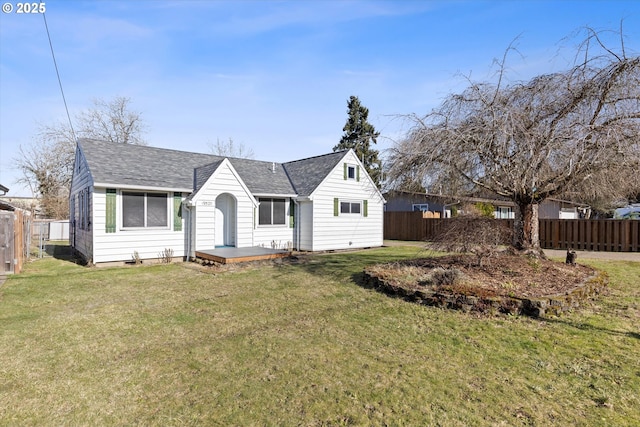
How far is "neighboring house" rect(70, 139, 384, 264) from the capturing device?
39.4 feet

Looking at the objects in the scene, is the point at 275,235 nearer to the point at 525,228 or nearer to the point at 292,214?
the point at 292,214

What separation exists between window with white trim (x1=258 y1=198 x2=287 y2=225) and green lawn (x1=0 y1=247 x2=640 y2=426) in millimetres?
8362

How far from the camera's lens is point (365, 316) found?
19.9ft

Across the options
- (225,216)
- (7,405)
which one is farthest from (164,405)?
(225,216)

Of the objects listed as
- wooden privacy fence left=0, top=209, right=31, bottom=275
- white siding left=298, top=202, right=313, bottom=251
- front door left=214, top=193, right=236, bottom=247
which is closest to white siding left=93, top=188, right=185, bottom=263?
front door left=214, top=193, right=236, bottom=247

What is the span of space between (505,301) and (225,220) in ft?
39.1

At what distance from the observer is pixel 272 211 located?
52.3 ft

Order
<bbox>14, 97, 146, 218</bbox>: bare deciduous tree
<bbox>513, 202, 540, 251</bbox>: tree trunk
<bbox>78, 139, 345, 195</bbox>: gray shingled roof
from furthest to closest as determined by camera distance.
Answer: <bbox>14, 97, 146, 218</bbox>: bare deciduous tree → <bbox>78, 139, 345, 195</bbox>: gray shingled roof → <bbox>513, 202, 540, 251</bbox>: tree trunk

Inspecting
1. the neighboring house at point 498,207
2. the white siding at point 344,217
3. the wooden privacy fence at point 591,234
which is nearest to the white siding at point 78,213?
the white siding at point 344,217

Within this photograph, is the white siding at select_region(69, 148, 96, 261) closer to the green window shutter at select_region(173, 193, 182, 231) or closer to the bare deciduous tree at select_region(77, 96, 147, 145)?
the green window shutter at select_region(173, 193, 182, 231)

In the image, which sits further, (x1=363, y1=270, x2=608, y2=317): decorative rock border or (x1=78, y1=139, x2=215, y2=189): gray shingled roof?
(x1=78, y1=139, x2=215, y2=189): gray shingled roof

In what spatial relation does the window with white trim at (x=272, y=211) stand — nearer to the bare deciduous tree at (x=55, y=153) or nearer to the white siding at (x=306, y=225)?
the white siding at (x=306, y=225)

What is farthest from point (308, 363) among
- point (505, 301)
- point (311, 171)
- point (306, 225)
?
point (311, 171)

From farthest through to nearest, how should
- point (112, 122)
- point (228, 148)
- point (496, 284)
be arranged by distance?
point (228, 148), point (112, 122), point (496, 284)
